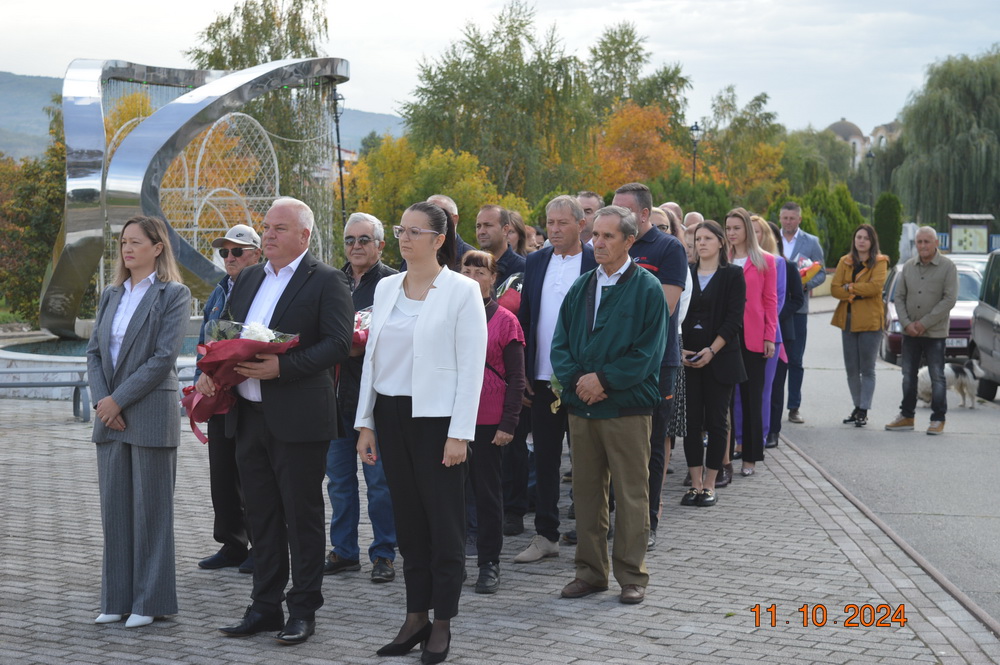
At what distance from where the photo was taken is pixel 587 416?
574 centimetres

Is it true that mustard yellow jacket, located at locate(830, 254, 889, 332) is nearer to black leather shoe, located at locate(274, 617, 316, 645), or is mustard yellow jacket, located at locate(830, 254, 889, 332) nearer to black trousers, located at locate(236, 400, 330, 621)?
black trousers, located at locate(236, 400, 330, 621)

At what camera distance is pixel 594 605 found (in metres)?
5.63

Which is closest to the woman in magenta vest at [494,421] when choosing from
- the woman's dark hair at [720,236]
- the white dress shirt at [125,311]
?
the white dress shirt at [125,311]

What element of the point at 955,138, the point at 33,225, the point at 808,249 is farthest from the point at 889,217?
the point at 808,249

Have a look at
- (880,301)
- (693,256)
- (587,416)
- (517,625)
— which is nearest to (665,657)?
(517,625)

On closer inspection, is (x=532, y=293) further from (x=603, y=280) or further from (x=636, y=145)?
(x=636, y=145)

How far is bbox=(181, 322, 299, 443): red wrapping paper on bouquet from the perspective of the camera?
484cm

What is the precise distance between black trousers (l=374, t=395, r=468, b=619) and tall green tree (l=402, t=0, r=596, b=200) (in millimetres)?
43981

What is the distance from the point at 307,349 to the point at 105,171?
13.0 m

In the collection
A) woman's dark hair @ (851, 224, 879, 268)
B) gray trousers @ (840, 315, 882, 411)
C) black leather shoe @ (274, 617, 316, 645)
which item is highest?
woman's dark hair @ (851, 224, 879, 268)

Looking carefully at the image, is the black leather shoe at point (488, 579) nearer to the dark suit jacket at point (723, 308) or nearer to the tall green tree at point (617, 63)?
the dark suit jacket at point (723, 308)

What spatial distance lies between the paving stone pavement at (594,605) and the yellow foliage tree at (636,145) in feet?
181

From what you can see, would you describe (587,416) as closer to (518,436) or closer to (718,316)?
(518,436)

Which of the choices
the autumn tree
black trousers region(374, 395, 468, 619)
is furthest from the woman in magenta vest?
the autumn tree
